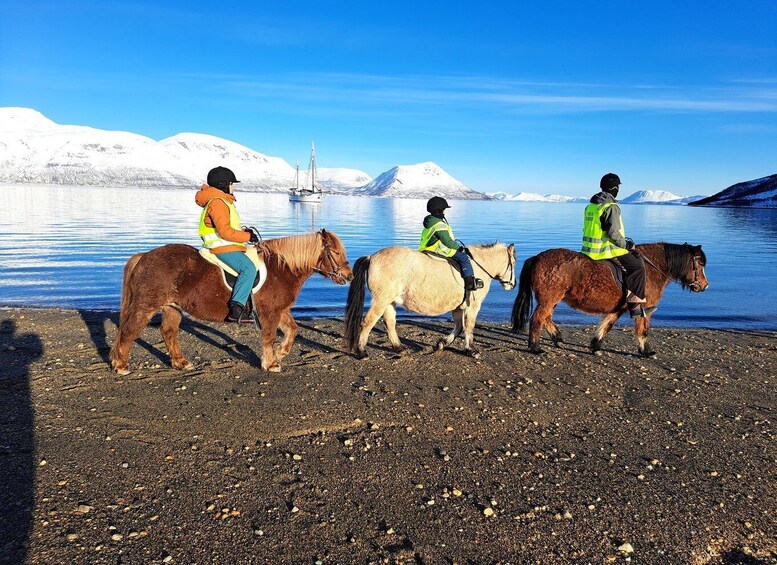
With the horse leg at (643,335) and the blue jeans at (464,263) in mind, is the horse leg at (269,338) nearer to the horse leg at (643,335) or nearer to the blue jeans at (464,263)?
the blue jeans at (464,263)

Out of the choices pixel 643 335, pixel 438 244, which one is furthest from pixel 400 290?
pixel 643 335

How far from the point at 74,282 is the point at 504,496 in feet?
54.3

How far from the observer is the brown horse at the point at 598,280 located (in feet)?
28.7

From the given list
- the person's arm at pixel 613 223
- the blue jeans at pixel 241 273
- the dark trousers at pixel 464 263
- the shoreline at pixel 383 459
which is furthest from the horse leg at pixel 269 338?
the person's arm at pixel 613 223

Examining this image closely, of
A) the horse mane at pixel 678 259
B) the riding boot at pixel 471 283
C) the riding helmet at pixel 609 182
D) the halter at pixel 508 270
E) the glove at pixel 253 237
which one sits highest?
the riding helmet at pixel 609 182

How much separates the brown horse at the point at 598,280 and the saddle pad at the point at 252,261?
4.79m

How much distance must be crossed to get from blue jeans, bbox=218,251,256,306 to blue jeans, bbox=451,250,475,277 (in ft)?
11.6

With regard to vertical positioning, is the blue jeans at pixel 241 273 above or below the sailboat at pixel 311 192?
below

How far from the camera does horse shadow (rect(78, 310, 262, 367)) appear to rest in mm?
8266

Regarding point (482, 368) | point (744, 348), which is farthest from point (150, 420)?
point (744, 348)

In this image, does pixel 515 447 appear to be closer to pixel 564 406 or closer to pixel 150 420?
pixel 564 406

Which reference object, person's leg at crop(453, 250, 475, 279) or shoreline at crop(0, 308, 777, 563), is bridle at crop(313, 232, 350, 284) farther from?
person's leg at crop(453, 250, 475, 279)

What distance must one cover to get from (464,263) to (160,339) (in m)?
5.74

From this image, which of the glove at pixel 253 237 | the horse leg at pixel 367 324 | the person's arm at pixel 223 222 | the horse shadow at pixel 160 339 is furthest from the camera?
the horse leg at pixel 367 324
